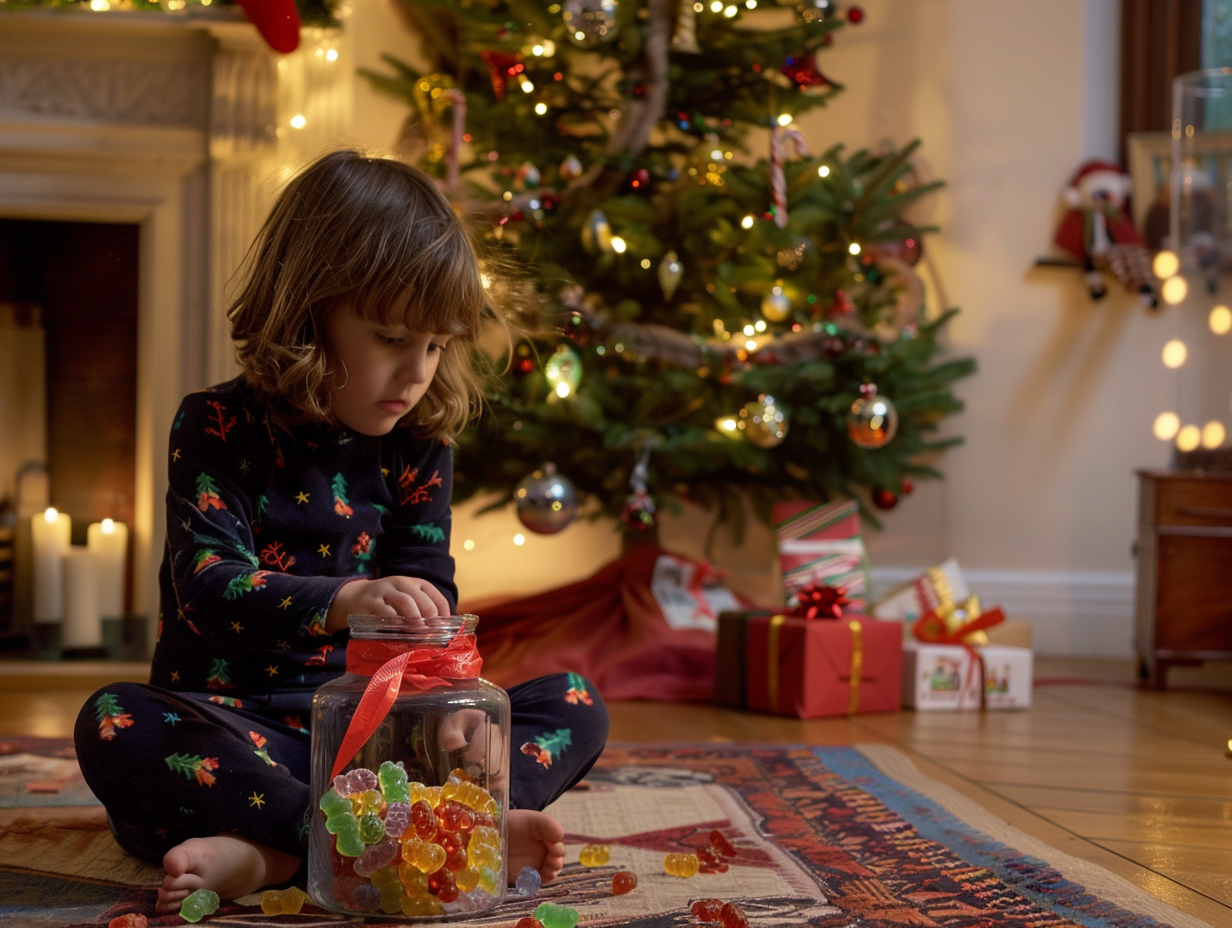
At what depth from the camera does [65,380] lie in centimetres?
218

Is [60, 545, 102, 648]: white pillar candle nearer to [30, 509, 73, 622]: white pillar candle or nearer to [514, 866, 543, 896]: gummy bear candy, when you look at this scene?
[30, 509, 73, 622]: white pillar candle

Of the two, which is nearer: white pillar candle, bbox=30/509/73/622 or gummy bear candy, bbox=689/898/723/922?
gummy bear candy, bbox=689/898/723/922

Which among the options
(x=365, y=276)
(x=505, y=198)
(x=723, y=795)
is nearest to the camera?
(x=365, y=276)

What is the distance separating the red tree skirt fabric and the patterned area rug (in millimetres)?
572

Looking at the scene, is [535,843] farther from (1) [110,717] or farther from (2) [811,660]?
(2) [811,660]

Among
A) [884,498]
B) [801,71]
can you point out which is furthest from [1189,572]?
[801,71]

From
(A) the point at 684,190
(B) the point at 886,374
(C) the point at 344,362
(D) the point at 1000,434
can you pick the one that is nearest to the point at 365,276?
(C) the point at 344,362

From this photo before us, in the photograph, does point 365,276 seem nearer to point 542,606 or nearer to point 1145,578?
point 542,606

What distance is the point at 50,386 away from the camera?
2164 millimetres

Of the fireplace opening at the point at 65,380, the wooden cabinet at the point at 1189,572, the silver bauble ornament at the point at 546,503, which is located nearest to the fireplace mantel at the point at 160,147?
the fireplace opening at the point at 65,380

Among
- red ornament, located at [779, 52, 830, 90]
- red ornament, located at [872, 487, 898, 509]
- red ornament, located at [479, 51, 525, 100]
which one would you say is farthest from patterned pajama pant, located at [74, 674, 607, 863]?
red ornament, located at [872, 487, 898, 509]

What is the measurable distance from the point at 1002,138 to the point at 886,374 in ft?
2.57

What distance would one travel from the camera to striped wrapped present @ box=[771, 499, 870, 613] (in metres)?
2.09

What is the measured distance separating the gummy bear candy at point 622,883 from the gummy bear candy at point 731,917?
10 centimetres
